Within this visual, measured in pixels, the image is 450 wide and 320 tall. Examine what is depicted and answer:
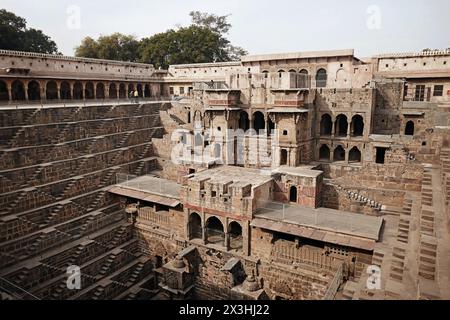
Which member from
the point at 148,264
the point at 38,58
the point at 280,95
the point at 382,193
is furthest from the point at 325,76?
the point at 38,58

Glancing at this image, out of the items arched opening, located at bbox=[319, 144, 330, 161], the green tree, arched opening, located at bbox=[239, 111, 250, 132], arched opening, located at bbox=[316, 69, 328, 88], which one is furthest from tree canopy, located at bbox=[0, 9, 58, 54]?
arched opening, located at bbox=[319, 144, 330, 161]

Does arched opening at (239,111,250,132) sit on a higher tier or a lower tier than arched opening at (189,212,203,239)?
higher

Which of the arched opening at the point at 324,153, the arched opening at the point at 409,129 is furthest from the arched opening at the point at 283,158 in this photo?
the arched opening at the point at 409,129

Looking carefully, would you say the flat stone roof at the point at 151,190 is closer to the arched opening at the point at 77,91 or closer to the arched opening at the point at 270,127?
the arched opening at the point at 270,127

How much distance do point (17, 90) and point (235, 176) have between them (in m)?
22.7

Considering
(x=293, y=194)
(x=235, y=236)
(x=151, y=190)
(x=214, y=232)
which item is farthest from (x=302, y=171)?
(x=151, y=190)

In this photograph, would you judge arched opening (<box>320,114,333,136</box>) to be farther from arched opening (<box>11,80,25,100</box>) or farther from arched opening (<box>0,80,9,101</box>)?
arched opening (<box>0,80,9,101</box>)

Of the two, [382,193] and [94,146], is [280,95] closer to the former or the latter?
[382,193]

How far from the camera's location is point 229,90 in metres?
25.0

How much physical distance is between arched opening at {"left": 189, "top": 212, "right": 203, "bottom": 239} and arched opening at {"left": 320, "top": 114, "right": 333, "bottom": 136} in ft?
39.7

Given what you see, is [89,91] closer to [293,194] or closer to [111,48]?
[111,48]

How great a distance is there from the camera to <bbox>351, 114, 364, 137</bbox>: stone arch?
2642cm

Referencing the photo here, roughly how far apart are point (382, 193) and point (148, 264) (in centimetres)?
1502

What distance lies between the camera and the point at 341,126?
27.2 metres
